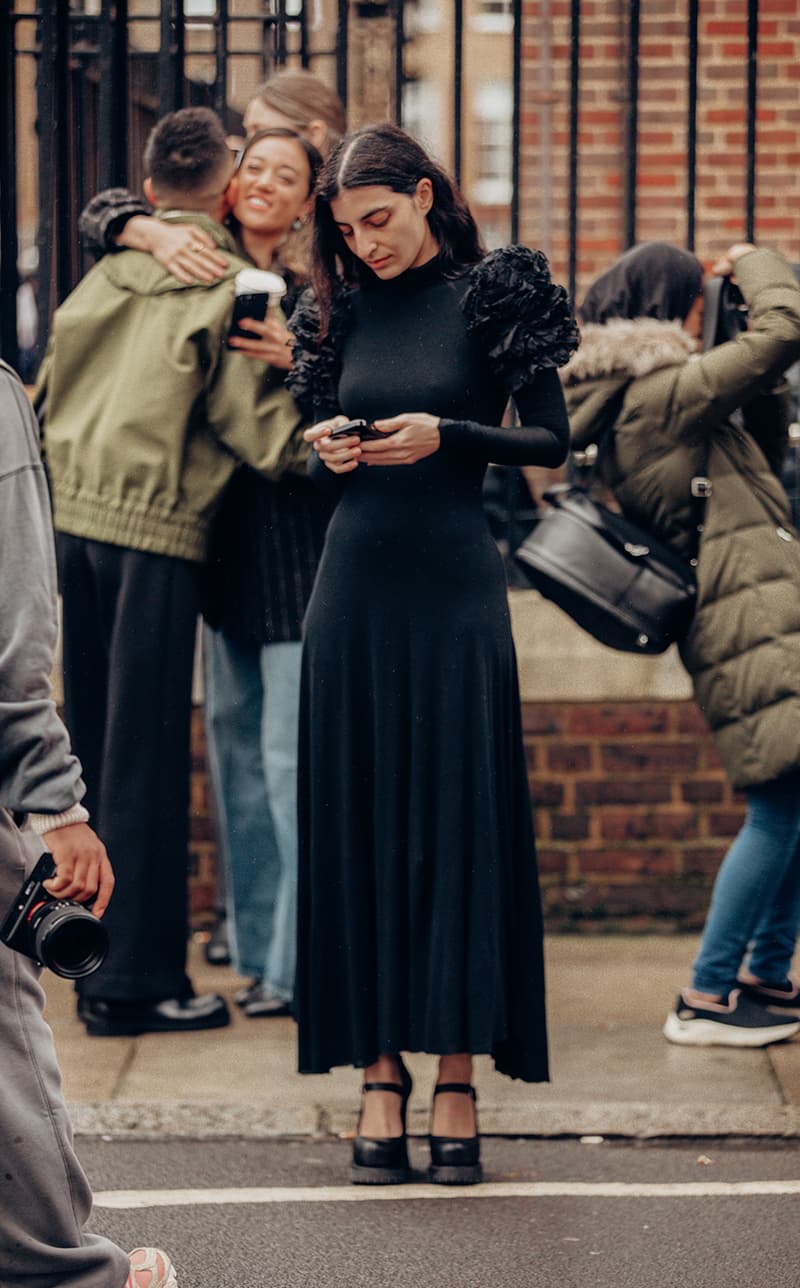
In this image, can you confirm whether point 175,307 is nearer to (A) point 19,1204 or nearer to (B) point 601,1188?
(B) point 601,1188

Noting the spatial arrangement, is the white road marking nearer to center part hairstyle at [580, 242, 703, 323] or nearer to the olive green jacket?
the olive green jacket

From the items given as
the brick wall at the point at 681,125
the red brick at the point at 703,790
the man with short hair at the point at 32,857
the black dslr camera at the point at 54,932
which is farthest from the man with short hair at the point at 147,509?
the brick wall at the point at 681,125

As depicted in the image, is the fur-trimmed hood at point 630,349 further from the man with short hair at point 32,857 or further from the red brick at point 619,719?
the man with short hair at point 32,857

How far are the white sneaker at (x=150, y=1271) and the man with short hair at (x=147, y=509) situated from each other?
182 cm

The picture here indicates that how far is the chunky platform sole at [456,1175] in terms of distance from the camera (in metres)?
3.97

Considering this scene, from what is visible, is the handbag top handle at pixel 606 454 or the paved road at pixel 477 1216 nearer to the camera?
the paved road at pixel 477 1216

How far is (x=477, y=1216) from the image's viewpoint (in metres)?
3.82

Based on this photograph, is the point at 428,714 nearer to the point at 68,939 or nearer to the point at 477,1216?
the point at 477,1216

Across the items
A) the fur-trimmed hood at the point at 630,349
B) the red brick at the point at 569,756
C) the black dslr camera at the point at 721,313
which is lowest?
the red brick at the point at 569,756

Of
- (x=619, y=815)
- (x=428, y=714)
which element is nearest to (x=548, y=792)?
(x=619, y=815)

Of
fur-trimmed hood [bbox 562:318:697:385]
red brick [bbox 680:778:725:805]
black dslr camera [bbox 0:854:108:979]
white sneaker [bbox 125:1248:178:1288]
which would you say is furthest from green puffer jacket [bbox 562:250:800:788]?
black dslr camera [bbox 0:854:108:979]

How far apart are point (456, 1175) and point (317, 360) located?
1.68 metres

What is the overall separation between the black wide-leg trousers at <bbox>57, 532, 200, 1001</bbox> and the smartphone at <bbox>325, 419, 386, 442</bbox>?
119 cm

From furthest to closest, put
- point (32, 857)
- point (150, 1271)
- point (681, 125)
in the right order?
point (681, 125) < point (150, 1271) < point (32, 857)
